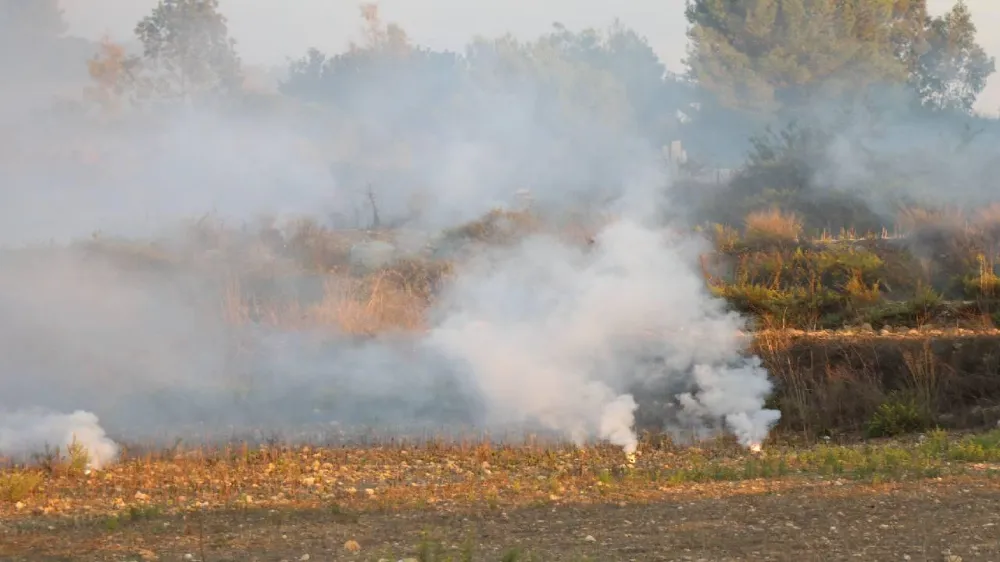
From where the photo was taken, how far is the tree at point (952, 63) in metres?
49.0

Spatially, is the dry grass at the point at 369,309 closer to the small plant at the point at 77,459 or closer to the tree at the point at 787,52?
the small plant at the point at 77,459

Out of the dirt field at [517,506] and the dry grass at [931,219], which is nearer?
the dirt field at [517,506]

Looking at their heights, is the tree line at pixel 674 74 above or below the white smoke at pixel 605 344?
above

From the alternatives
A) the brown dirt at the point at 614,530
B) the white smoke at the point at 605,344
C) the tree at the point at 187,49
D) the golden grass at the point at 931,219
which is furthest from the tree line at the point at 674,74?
the brown dirt at the point at 614,530

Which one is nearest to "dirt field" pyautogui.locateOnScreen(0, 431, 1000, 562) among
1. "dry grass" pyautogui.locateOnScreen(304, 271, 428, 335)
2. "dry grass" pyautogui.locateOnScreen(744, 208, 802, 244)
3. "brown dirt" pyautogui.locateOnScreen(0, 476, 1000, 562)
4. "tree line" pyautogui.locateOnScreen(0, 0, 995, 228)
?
"brown dirt" pyautogui.locateOnScreen(0, 476, 1000, 562)

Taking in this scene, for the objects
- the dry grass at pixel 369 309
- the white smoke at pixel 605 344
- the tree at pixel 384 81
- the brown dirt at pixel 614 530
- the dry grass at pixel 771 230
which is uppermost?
the tree at pixel 384 81

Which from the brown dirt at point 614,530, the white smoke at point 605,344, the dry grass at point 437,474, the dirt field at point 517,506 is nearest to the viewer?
the brown dirt at point 614,530

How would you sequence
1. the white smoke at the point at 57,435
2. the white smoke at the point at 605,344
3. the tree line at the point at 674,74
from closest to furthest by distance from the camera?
the white smoke at the point at 57,435, the white smoke at the point at 605,344, the tree line at the point at 674,74

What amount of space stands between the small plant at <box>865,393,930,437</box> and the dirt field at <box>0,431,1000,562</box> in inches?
38.3

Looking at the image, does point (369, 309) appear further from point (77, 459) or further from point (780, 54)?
point (780, 54)

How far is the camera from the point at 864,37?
44281 mm

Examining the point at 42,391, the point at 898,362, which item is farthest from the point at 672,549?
the point at 42,391

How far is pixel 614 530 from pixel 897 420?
6.87m

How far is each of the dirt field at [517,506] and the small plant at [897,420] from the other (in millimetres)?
972
